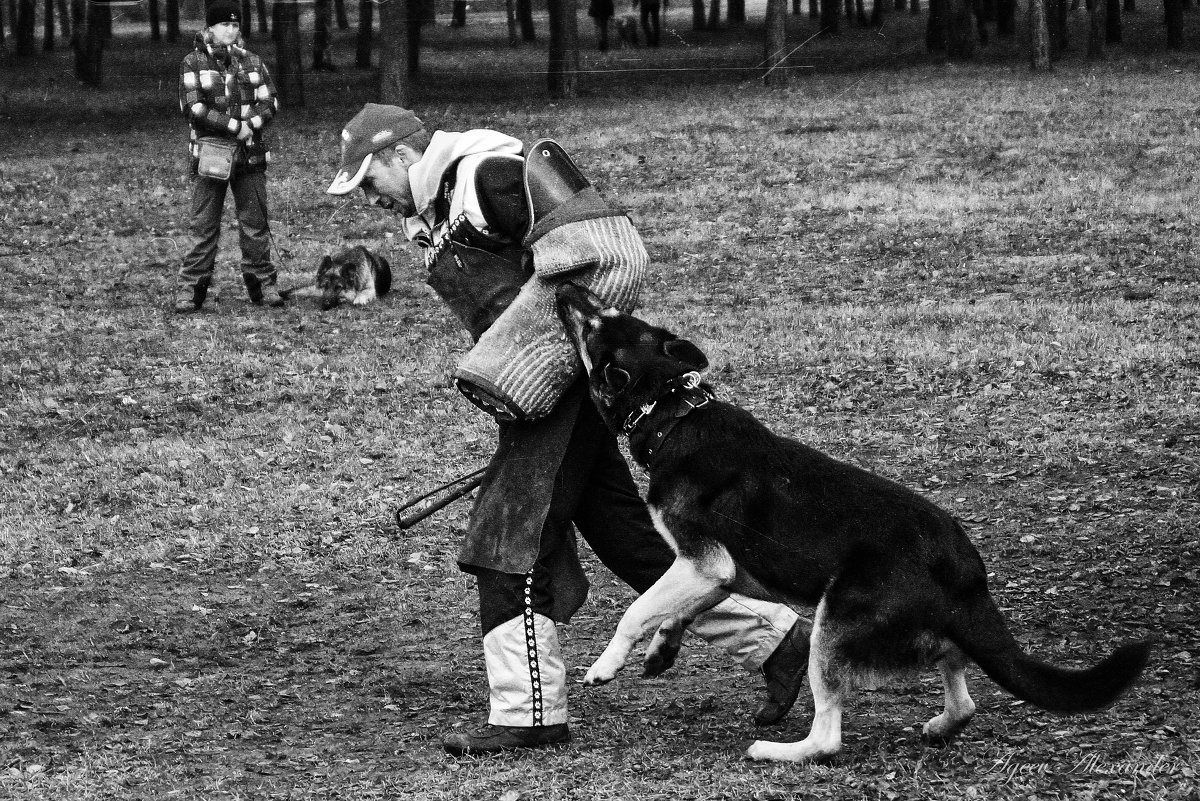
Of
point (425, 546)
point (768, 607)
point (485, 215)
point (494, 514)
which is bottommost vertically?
point (425, 546)

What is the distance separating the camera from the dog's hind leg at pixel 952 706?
4.06 metres

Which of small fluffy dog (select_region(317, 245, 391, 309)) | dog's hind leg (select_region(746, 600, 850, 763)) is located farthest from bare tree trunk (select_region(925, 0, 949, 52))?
dog's hind leg (select_region(746, 600, 850, 763))

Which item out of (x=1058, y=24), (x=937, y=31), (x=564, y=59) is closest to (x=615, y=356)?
(x=564, y=59)

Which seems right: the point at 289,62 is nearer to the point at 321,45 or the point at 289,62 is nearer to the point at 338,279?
the point at 321,45

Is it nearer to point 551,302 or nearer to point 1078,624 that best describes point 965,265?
point 1078,624

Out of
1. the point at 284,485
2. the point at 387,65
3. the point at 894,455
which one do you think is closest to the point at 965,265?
the point at 894,455

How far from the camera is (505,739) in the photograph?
432cm

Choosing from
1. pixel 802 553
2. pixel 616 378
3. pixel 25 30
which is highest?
pixel 25 30

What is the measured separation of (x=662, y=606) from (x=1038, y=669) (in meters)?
1.06

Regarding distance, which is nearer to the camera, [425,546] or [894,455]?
[425,546]

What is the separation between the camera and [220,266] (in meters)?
14.1

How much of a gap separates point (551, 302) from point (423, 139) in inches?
27.8

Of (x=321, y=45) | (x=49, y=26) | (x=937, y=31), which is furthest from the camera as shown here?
(x=49, y=26)

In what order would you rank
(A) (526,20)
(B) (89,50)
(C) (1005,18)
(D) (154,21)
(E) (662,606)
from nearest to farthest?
(E) (662,606) → (B) (89,50) → (C) (1005,18) → (A) (526,20) → (D) (154,21)
